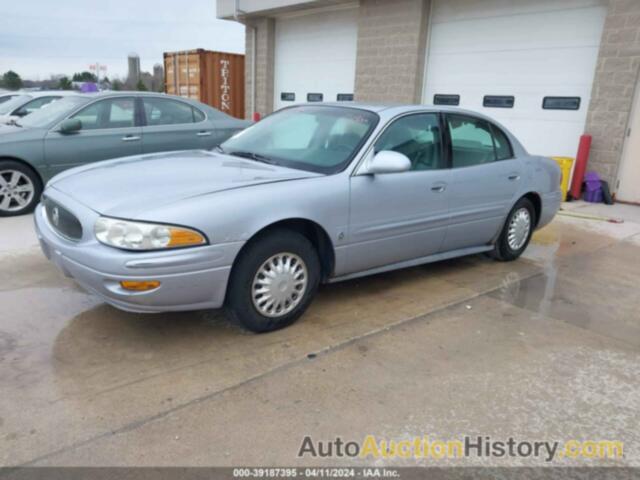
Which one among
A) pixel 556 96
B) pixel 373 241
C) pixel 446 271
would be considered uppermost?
pixel 556 96

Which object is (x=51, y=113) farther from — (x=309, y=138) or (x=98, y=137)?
(x=309, y=138)

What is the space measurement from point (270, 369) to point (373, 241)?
4.27ft

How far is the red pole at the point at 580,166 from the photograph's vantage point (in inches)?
332

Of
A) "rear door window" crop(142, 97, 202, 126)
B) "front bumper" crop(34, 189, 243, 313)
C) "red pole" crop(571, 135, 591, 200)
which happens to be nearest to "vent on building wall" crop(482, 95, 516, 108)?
"red pole" crop(571, 135, 591, 200)

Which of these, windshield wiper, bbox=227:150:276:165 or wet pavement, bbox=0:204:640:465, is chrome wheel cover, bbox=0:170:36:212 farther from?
windshield wiper, bbox=227:150:276:165

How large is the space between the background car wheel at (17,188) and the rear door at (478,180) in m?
4.89

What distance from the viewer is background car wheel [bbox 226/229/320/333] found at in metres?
3.24

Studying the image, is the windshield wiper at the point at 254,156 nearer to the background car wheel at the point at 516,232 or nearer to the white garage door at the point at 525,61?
the background car wheel at the point at 516,232

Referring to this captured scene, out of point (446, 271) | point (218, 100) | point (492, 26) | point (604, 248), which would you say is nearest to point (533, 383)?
point (446, 271)

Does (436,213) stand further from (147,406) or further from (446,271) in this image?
(147,406)

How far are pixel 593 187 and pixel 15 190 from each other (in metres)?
8.36

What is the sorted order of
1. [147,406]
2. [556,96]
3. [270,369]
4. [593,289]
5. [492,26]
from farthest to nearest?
[492,26]
[556,96]
[593,289]
[270,369]
[147,406]

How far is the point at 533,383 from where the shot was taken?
10.1 feet

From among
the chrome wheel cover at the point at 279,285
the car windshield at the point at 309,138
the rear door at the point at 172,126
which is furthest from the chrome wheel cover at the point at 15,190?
the chrome wheel cover at the point at 279,285
